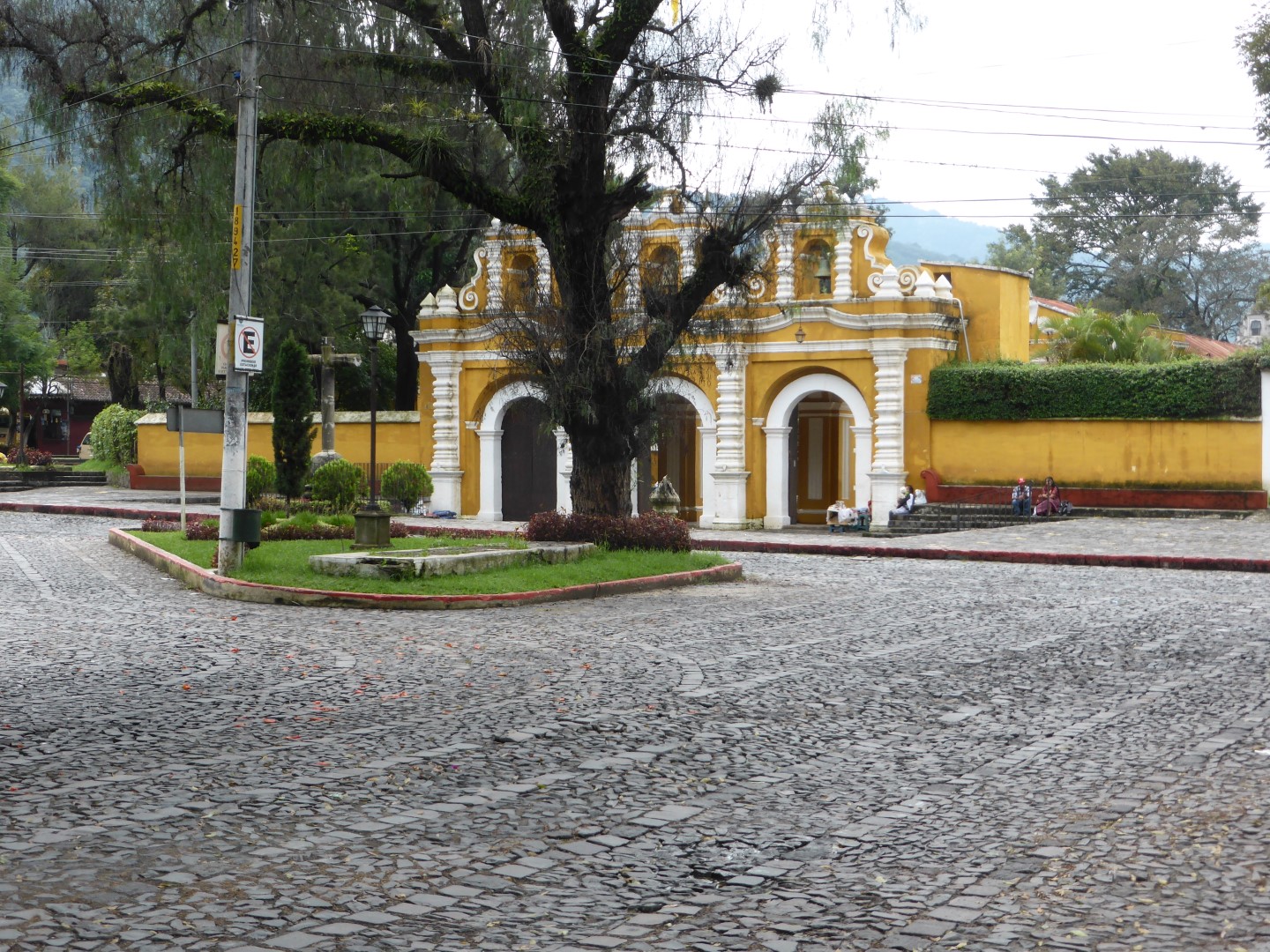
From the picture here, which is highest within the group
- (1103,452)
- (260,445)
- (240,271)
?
(240,271)

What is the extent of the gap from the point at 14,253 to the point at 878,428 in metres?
51.2

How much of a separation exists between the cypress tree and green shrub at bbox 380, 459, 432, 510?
12.7ft

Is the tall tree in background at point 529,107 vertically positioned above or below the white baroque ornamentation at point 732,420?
above

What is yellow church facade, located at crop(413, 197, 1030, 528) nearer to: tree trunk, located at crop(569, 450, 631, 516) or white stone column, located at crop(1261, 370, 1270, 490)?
white stone column, located at crop(1261, 370, 1270, 490)

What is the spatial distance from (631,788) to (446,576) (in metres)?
9.43

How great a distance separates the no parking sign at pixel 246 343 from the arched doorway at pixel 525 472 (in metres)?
17.9

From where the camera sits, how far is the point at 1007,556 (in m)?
22.6

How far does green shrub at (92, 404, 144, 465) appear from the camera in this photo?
42.5 m

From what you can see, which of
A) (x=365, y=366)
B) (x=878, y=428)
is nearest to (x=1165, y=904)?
(x=878, y=428)

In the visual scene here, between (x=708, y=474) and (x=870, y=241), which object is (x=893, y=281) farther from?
(x=708, y=474)

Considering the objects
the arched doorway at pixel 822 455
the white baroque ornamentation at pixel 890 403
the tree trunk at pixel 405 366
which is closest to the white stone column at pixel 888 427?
the white baroque ornamentation at pixel 890 403

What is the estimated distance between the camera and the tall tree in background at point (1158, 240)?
63875 millimetres

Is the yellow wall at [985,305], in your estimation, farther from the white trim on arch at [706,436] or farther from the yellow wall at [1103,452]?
the white trim on arch at [706,436]

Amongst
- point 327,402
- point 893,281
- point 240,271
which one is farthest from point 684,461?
point 240,271
